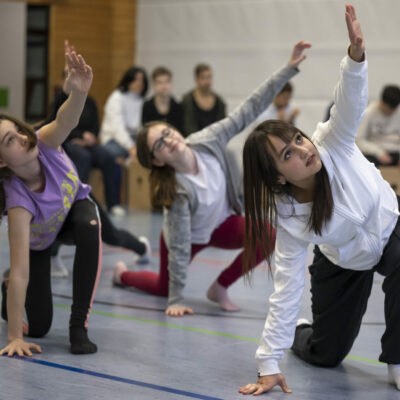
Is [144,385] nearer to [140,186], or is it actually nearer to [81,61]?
[81,61]

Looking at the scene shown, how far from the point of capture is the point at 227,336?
2.65m

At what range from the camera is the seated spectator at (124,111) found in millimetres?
6496

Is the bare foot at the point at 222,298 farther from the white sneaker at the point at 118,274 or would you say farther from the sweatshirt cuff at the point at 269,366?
the sweatshirt cuff at the point at 269,366

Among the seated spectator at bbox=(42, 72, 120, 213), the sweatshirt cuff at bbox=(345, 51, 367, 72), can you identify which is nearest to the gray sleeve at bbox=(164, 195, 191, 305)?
the sweatshirt cuff at bbox=(345, 51, 367, 72)

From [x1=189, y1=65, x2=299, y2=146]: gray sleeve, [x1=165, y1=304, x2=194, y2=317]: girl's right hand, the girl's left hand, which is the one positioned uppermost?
the girl's left hand

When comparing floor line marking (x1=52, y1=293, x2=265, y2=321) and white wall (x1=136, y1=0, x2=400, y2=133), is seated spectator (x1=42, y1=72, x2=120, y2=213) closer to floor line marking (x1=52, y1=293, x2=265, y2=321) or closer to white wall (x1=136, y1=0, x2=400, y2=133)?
white wall (x1=136, y1=0, x2=400, y2=133)

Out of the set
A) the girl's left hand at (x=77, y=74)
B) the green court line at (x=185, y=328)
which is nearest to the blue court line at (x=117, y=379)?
the green court line at (x=185, y=328)

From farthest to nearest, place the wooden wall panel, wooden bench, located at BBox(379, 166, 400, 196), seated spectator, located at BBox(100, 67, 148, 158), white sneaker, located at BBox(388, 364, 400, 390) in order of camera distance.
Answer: the wooden wall panel → seated spectator, located at BBox(100, 67, 148, 158) → wooden bench, located at BBox(379, 166, 400, 196) → white sneaker, located at BBox(388, 364, 400, 390)

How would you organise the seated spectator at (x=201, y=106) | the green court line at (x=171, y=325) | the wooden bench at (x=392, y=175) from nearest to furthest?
the green court line at (x=171, y=325)
the wooden bench at (x=392, y=175)
the seated spectator at (x=201, y=106)

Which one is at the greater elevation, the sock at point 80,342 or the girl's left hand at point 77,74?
the girl's left hand at point 77,74

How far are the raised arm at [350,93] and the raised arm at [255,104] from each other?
0.84 meters

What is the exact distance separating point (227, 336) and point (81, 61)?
1058mm

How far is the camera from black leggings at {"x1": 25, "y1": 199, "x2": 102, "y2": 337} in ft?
8.11

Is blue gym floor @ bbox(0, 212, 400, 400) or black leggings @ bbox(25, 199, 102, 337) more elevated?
black leggings @ bbox(25, 199, 102, 337)
